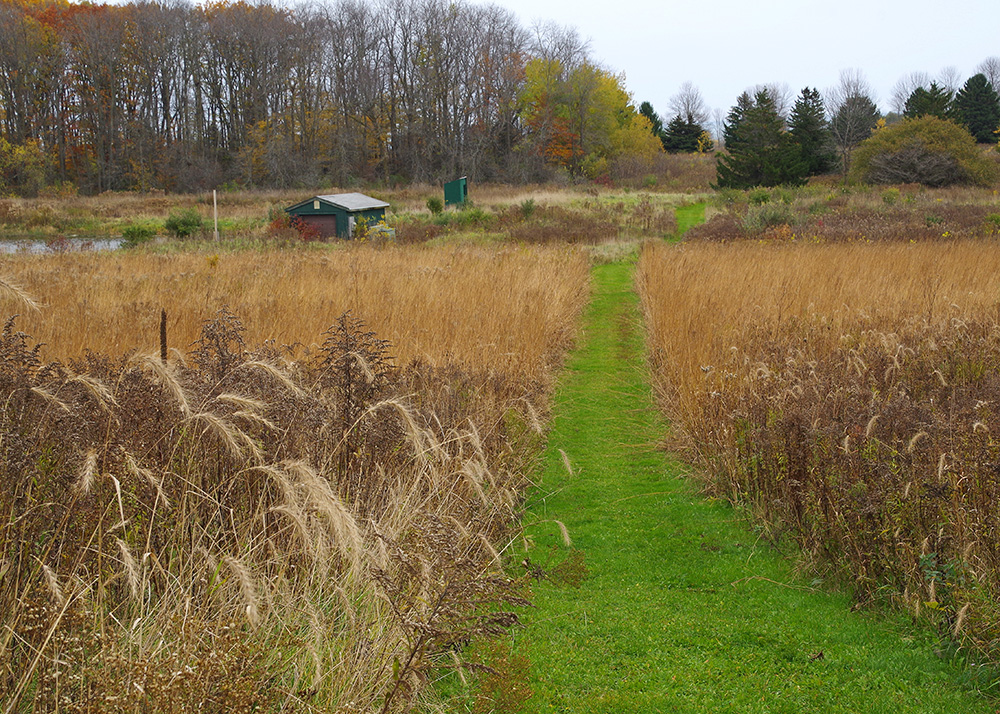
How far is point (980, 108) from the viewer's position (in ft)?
171

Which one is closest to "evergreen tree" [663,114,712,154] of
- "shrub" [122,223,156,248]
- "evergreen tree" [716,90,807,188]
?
"evergreen tree" [716,90,807,188]

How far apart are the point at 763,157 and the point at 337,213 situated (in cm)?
2644

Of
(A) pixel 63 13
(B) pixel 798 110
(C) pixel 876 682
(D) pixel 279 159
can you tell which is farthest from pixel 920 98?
(A) pixel 63 13

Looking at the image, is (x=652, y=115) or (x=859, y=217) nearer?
(x=859, y=217)

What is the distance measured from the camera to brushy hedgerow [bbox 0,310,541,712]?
2.19m

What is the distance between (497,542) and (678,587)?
3.24 ft

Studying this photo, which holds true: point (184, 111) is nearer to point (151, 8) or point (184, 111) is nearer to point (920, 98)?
point (151, 8)

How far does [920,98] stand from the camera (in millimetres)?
45312

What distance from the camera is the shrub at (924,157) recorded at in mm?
33625

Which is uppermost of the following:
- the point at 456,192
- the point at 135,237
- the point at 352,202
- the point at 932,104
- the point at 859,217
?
the point at 932,104

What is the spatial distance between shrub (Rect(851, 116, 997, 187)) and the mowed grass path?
35254 mm

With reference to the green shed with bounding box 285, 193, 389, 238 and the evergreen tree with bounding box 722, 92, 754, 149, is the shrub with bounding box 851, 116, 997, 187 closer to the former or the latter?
the evergreen tree with bounding box 722, 92, 754, 149

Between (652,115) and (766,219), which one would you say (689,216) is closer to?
(766,219)

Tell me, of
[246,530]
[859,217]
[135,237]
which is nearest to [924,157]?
[859,217]
